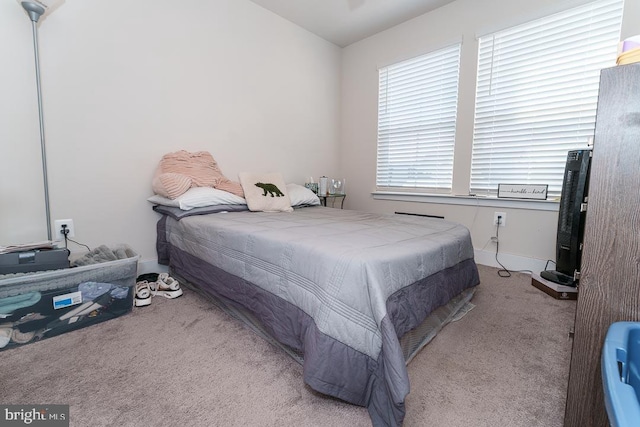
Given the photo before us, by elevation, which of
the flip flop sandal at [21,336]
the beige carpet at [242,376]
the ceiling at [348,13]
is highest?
the ceiling at [348,13]

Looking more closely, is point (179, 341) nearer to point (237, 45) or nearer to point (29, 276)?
point (29, 276)

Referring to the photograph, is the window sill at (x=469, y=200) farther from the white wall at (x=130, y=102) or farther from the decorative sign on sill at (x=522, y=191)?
the white wall at (x=130, y=102)

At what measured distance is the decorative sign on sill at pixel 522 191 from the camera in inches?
90.0

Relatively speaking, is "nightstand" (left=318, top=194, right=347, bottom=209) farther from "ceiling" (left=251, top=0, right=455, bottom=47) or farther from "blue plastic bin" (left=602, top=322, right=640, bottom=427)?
"blue plastic bin" (left=602, top=322, right=640, bottom=427)

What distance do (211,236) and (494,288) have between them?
1.96 m

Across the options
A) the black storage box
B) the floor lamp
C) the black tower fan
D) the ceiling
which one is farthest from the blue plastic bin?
the ceiling

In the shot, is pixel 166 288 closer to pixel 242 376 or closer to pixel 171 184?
pixel 171 184

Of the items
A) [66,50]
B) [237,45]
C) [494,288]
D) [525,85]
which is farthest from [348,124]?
[66,50]

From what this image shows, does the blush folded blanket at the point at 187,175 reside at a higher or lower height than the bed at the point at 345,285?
higher

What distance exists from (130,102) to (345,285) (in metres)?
2.09

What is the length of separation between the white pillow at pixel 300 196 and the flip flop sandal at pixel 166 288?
1128mm

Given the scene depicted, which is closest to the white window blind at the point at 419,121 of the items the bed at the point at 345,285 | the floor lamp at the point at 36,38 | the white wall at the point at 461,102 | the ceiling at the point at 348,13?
the white wall at the point at 461,102

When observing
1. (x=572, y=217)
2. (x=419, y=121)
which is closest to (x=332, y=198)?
(x=419, y=121)

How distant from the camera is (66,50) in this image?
5.91 feet
